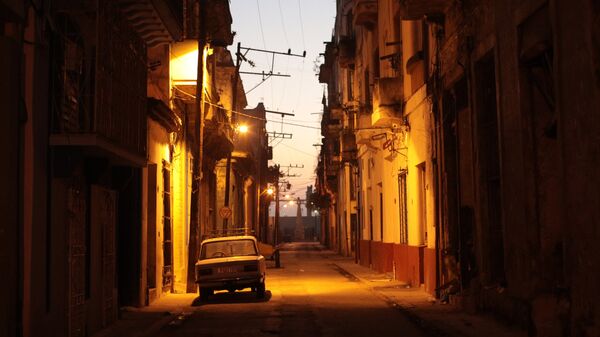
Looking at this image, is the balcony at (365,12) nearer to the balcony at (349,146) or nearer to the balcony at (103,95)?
the balcony at (349,146)

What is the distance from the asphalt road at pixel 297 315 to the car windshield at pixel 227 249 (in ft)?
3.89

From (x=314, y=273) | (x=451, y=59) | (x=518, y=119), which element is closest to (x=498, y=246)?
(x=518, y=119)

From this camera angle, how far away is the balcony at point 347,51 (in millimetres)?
44125

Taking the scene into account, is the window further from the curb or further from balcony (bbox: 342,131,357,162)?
the curb

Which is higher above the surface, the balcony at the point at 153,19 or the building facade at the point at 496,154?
the balcony at the point at 153,19

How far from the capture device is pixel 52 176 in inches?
469

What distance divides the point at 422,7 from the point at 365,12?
1330 cm

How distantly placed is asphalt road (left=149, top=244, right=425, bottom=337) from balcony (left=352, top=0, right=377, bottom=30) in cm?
1122

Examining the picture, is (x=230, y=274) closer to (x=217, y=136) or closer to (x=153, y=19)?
(x=153, y=19)

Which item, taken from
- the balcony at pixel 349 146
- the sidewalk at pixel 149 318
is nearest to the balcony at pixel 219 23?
the sidewalk at pixel 149 318

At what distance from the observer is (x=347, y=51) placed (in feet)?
146

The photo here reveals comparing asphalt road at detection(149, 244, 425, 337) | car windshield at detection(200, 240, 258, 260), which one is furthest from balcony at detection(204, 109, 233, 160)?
car windshield at detection(200, 240, 258, 260)

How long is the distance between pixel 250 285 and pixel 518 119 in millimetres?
9490

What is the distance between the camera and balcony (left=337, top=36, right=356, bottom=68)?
44.1 metres
